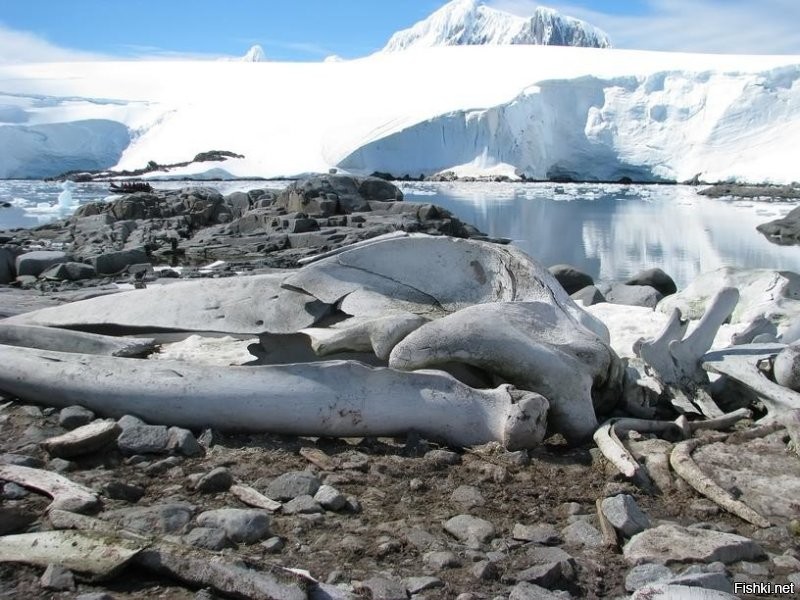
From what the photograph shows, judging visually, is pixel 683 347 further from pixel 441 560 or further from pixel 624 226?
pixel 624 226

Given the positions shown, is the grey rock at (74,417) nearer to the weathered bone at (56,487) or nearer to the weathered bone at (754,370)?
the weathered bone at (56,487)

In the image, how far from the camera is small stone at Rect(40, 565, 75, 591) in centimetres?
160

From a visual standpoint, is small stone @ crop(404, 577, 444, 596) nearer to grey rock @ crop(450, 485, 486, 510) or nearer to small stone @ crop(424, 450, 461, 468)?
grey rock @ crop(450, 485, 486, 510)

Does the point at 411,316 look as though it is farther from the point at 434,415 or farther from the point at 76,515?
the point at 76,515

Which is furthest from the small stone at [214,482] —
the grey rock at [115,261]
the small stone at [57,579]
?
the grey rock at [115,261]

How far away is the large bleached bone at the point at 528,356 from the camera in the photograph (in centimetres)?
280

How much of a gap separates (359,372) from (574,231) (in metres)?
14.3

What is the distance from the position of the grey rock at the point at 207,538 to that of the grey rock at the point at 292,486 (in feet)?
0.97

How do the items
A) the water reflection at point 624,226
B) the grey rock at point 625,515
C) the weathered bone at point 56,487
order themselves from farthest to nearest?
the water reflection at point 624,226
the grey rock at point 625,515
the weathered bone at point 56,487

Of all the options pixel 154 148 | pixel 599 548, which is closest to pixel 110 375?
pixel 599 548

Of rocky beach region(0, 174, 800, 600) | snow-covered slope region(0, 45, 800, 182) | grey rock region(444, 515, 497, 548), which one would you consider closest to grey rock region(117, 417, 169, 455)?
rocky beach region(0, 174, 800, 600)

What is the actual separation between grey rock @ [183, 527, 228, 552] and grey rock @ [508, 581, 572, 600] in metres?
0.69

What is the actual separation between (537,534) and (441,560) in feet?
1.05

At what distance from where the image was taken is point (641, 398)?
10.2ft
